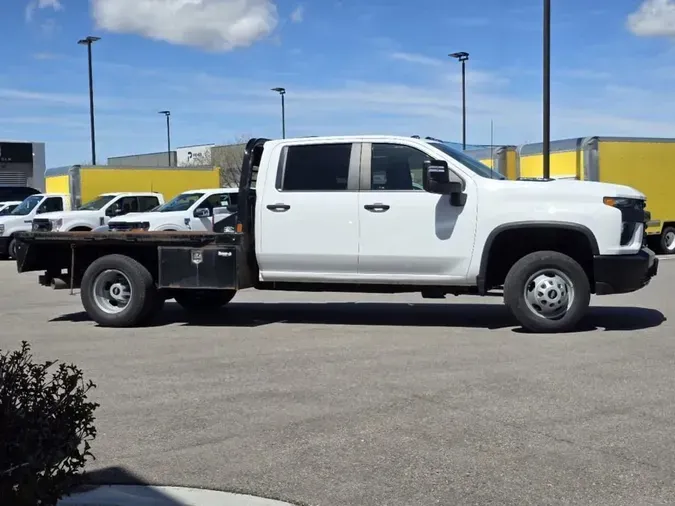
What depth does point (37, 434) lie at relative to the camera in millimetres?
3289

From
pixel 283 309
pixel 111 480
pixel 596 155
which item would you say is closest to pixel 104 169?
pixel 596 155

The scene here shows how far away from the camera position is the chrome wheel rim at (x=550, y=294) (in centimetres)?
912

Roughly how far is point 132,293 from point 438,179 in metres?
3.77

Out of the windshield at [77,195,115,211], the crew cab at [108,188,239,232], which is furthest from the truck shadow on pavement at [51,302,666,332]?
the windshield at [77,195,115,211]

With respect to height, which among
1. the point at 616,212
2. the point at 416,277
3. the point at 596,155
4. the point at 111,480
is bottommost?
the point at 111,480

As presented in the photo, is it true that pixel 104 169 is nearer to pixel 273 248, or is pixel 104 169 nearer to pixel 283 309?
pixel 283 309

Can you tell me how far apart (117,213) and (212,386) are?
57.3 feet

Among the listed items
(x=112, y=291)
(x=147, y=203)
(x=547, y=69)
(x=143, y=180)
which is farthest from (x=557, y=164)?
(x=112, y=291)

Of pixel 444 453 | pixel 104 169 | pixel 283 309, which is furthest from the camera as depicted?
pixel 104 169

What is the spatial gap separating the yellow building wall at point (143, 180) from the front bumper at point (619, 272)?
2072 centimetres

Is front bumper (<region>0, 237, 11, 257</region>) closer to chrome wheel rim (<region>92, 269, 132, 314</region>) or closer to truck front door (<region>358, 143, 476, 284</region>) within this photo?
chrome wheel rim (<region>92, 269, 132, 314</region>)

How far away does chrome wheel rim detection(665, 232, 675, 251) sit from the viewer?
74.6 feet

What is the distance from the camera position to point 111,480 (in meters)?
4.78

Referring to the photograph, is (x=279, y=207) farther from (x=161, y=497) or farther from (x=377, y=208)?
(x=161, y=497)
